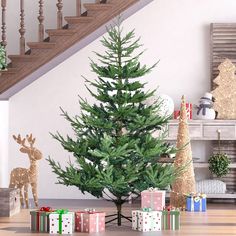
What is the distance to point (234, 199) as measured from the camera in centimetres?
889

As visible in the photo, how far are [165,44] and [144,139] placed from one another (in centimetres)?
461

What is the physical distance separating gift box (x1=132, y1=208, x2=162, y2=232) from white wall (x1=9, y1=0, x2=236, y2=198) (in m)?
4.52

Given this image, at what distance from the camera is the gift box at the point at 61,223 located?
4418mm

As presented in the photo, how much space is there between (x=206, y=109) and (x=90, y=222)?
437cm

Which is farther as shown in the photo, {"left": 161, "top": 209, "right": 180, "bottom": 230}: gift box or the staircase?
the staircase

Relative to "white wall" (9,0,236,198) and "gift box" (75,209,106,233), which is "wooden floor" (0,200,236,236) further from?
"white wall" (9,0,236,198)

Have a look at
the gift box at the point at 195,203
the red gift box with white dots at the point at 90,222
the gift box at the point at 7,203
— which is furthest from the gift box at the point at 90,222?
the gift box at the point at 195,203

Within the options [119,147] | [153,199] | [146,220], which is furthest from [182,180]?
[119,147]

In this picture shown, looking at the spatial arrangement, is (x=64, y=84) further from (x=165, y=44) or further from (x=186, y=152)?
(x=186, y=152)

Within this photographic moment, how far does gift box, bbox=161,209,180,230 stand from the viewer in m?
4.59

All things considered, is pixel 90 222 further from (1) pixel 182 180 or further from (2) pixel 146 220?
(1) pixel 182 180

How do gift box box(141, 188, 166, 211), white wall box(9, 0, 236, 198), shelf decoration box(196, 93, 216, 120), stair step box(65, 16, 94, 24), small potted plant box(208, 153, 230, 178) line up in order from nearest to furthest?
gift box box(141, 188, 166, 211) → stair step box(65, 16, 94, 24) → small potted plant box(208, 153, 230, 178) → shelf decoration box(196, 93, 216, 120) → white wall box(9, 0, 236, 198)

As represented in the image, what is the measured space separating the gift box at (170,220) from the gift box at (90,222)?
38 centimetres

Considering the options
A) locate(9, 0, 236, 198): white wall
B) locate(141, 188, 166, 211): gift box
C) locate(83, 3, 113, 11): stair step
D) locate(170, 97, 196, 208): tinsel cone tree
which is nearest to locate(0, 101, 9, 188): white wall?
locate(9, 0, 236, 198): white wall
